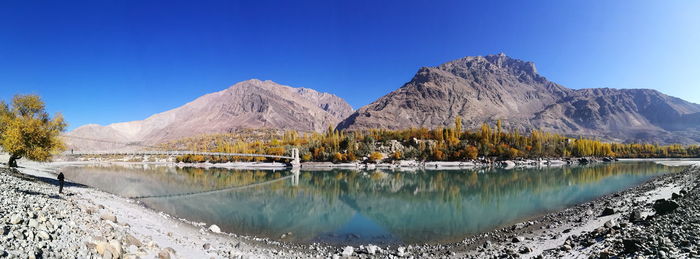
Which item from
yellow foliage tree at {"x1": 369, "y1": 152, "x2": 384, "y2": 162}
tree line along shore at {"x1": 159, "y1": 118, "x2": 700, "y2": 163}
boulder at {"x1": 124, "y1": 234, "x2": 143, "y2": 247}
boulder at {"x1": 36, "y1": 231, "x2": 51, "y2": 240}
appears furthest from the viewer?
tree line along shore at {"x1": 159, "y1": 118, "x2": 700, "y2": 163}

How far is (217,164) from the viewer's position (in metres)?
114

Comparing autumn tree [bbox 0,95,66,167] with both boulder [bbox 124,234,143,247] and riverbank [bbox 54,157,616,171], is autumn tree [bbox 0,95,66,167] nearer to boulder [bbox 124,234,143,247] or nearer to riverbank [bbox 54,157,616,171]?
boulder [bbox 124,234,143,247]

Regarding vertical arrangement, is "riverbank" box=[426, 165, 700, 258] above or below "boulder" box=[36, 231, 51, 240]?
below

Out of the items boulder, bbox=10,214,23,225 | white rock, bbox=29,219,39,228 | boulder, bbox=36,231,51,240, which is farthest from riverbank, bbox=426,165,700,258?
boulder, bbox=10,214,23,225

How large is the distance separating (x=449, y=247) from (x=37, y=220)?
15153mm

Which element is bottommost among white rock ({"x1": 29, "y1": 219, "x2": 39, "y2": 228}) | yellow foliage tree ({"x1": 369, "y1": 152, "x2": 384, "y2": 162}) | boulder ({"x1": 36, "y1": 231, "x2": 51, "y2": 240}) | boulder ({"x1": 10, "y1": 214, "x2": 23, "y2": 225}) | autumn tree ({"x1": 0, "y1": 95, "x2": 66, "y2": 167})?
yellow foliage tree ({"x1": 369, "y1": 152, "x2": 384, "y2": 162})

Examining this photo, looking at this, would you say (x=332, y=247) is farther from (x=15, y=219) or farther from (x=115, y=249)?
(x=15, y=219)

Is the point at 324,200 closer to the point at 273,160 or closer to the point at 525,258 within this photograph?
the point at 525,258

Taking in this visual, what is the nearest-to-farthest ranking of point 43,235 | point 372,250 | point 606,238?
1. point 43,235
2. point 606,238
3. point 372,250

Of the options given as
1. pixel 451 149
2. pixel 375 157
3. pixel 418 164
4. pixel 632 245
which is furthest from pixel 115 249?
pixel 451 149

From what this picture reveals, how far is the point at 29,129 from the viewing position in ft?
75.3

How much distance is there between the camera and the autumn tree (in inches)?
892

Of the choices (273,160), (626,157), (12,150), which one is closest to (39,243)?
(12,150)

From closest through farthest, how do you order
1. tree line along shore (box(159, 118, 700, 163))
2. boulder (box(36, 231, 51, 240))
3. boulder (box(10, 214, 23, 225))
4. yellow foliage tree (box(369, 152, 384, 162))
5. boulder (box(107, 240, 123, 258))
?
boulder (box(36, 231, 51, 240)), boulder (box(10, 214, 23, 225)), boulder (box(107, 240, 123, 258)), yellow foliage tree (box(369, 152, 384, 162)), tree line along shore (box(159, 118, 700, 163))
